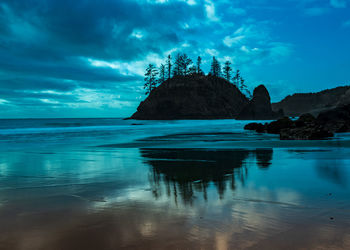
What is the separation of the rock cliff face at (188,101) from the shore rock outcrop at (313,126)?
6105 cm

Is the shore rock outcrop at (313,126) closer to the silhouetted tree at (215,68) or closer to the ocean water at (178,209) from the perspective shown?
the ocean water at (178,209)

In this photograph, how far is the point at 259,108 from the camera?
227 ft

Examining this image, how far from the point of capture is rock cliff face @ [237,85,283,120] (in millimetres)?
68656

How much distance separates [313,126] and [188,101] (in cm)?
7082

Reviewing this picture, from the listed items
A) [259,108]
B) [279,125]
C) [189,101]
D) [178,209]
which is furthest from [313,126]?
[189,101]

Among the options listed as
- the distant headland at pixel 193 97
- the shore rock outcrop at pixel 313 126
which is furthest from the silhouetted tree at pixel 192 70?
the shore rock outcrop at pixel 313 126

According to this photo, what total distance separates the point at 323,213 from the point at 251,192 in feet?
3.73

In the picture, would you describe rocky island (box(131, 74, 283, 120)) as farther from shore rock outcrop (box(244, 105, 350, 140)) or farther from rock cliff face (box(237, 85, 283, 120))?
shore rock outcrop (box(244, 105, 350, 140))

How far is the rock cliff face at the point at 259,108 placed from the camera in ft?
225

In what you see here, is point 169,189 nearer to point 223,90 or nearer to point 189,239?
point 189,239

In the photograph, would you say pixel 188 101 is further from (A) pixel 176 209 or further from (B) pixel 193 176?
(A) pixel 176 209

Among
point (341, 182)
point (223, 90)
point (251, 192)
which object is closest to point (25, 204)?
point (251, 192)

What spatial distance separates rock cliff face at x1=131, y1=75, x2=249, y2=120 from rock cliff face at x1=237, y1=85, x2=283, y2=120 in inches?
567

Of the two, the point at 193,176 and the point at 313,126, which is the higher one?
the point at 313,126
